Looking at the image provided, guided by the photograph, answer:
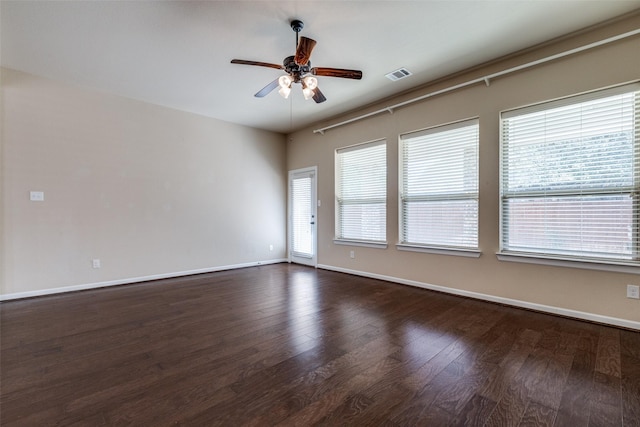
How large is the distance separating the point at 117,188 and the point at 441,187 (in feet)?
16.0

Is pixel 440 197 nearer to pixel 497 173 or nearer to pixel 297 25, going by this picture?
pixel 497 173

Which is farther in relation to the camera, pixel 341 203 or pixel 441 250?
pixel 341 203

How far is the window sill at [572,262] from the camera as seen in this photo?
261 cm

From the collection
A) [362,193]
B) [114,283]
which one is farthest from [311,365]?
[114,283]

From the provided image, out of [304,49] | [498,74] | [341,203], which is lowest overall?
[341,203]

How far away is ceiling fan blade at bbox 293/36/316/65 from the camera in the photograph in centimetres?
238

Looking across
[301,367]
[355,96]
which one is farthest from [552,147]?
[301,367]

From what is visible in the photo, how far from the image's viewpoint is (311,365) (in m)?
2.04

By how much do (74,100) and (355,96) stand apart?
408 centimetres

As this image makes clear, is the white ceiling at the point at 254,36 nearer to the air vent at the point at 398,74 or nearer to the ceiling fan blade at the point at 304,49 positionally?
the air vent at the point at 398,74

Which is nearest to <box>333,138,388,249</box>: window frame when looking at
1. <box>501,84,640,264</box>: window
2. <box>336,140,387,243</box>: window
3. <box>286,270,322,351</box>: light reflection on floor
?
<box>336,140,387,243</box>: window

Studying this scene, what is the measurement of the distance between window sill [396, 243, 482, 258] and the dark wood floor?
1.96 feet

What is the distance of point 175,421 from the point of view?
1.49 m

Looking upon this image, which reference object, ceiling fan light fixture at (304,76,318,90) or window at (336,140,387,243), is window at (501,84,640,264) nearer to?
window at (336,140,387,243)
